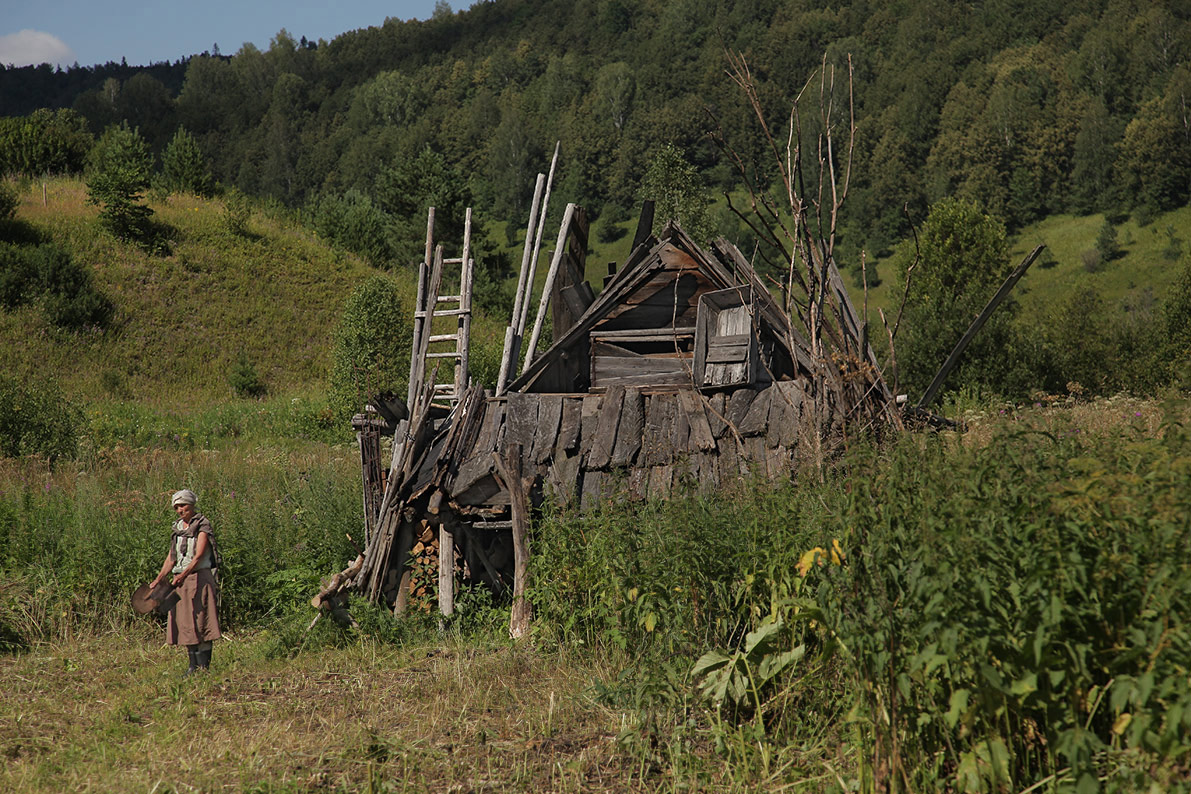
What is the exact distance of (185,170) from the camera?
34.4m

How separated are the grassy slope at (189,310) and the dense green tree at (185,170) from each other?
2.38m

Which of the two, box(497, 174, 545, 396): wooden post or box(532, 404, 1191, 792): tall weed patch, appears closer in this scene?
box(532, 404, 1191, 792): tall weed patch

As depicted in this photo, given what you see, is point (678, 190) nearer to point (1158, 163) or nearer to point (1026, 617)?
point (1026, 617)

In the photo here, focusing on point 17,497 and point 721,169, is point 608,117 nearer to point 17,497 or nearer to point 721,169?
point 721,169

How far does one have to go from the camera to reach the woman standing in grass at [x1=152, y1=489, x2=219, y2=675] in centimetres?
684

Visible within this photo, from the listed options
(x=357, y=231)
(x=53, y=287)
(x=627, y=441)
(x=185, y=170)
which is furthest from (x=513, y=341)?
(x=185, y=170)

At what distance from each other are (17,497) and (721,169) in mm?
77203

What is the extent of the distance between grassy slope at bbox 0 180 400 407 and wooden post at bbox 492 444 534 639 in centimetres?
1754

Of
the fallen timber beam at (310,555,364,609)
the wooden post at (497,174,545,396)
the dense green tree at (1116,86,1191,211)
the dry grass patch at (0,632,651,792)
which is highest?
the dense green tree at (1116,86,1191,211)

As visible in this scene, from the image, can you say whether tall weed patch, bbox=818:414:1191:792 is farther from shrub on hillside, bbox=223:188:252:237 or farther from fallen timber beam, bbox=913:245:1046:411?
shrub on hillside, bbox=223:188:252:237

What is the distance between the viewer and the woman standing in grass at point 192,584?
6.84 metres

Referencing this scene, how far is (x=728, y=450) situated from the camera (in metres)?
7.50

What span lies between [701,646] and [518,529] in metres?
2.44

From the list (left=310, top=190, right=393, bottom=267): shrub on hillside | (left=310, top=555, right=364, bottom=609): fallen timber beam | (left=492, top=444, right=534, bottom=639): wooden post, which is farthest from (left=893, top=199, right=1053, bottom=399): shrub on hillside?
(left=310, top=190, right=393, bottom=267): shrub on hillside
